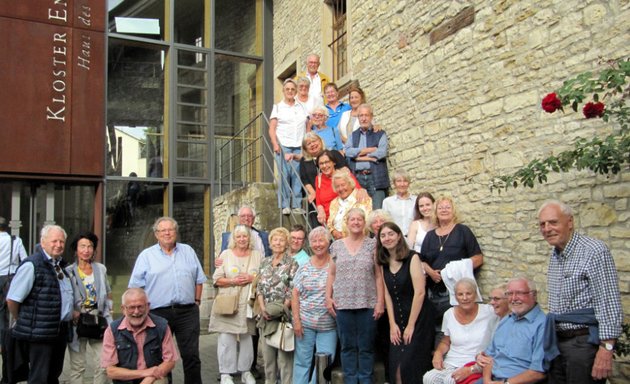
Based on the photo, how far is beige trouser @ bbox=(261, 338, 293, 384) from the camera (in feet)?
17.6

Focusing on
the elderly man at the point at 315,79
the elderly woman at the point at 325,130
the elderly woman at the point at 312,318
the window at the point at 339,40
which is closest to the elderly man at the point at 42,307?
the elderly woman at the point at 312,318

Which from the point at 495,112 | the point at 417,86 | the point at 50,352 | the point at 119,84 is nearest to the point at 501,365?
the point at 495,112

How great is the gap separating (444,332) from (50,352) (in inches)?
123

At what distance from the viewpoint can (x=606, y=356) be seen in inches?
131

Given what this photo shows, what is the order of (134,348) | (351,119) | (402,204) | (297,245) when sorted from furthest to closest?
(351,119)
(402,204)
(297,245)
(134,348)

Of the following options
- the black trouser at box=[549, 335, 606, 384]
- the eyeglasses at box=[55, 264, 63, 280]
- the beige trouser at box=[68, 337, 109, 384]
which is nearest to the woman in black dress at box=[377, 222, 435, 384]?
the black trouser at box=[549, 335, 606, 384]

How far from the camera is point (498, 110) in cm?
Answer: 580

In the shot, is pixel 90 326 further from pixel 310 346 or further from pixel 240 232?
pixel 310 346

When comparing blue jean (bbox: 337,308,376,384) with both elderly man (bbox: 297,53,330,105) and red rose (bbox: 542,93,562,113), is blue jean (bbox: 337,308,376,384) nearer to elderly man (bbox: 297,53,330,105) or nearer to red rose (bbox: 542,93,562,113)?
red rose (bbox: 542,93,562,113)

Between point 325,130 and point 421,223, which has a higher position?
point 325,130

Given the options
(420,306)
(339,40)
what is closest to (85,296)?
(420,306)

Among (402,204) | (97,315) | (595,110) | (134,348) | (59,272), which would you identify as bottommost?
(134,348)

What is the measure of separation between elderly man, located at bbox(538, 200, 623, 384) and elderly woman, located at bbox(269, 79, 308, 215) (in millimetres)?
4300

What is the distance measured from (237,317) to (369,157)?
8.53 ft
